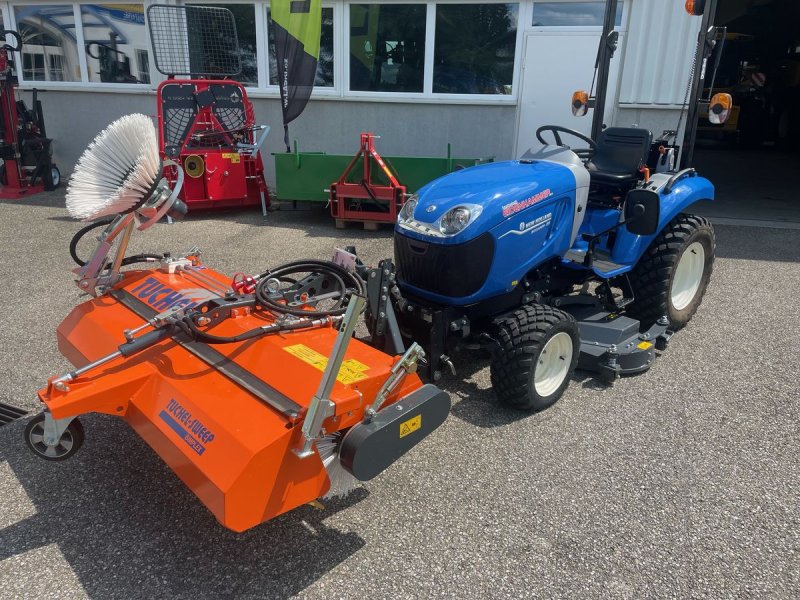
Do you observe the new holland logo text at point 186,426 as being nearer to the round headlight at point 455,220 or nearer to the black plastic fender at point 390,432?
the black plastic fender at point 390,432

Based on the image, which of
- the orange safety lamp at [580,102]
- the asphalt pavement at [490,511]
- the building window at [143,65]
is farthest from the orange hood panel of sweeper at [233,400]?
the building window at [143,65]

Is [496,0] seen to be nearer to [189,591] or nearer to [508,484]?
[508,484]

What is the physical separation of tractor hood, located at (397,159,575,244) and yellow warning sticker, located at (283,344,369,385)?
0.95 meters

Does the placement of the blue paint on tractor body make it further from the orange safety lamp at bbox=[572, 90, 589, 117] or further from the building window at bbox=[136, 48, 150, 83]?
the building window at bbox=[136, 48, 150, 83]

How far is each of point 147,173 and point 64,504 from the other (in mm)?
1365

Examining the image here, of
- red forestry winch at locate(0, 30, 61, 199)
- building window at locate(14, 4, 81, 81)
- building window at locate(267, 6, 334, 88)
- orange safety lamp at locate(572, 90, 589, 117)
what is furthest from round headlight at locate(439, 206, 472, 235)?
building window at locate(14, 4, 81, 81)

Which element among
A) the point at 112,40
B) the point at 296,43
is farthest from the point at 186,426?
the point at 112,40

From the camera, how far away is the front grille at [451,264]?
2.97m

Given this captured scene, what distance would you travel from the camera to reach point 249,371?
7.45ft

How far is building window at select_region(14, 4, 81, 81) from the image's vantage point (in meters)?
9.77

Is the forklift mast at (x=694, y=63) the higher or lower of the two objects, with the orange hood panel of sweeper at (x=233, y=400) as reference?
higher

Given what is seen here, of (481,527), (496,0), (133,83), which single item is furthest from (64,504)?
(133,83)

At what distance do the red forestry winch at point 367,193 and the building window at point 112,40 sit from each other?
4.75 meters

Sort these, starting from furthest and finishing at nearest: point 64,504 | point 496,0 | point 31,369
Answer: point 496,0 → point 31,369 → point 64,504
